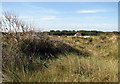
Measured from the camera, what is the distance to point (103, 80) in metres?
3.52

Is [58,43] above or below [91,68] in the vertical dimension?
above

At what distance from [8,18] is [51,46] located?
2.28 metres

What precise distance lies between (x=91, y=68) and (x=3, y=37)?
4328 mm

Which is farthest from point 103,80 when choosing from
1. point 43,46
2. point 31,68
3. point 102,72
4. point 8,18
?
point 8,18

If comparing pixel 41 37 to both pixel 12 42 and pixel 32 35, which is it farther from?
pixel 12 42

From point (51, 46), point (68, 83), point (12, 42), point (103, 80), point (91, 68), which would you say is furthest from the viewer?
point (51, 46)

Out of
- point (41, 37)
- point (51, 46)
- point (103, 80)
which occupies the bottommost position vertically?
point (103, 80)

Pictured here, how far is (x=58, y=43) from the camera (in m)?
6.89

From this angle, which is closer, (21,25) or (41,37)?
(21,25)

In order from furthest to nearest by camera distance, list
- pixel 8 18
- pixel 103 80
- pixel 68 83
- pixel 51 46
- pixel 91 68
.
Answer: pixel 51 46
pixel 8 18
pixel 91 68
pixel 103 80
pixel 68 83

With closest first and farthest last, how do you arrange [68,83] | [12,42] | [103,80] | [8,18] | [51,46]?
[68,83] < [103,80] < [12,42] < [8,18] < [51,46]

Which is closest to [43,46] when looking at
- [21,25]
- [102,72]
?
[21,25]

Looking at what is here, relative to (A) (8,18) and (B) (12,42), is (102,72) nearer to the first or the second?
(B) (12,42)

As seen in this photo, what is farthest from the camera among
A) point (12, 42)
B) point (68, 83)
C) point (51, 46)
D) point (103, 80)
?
point (51, 46)
